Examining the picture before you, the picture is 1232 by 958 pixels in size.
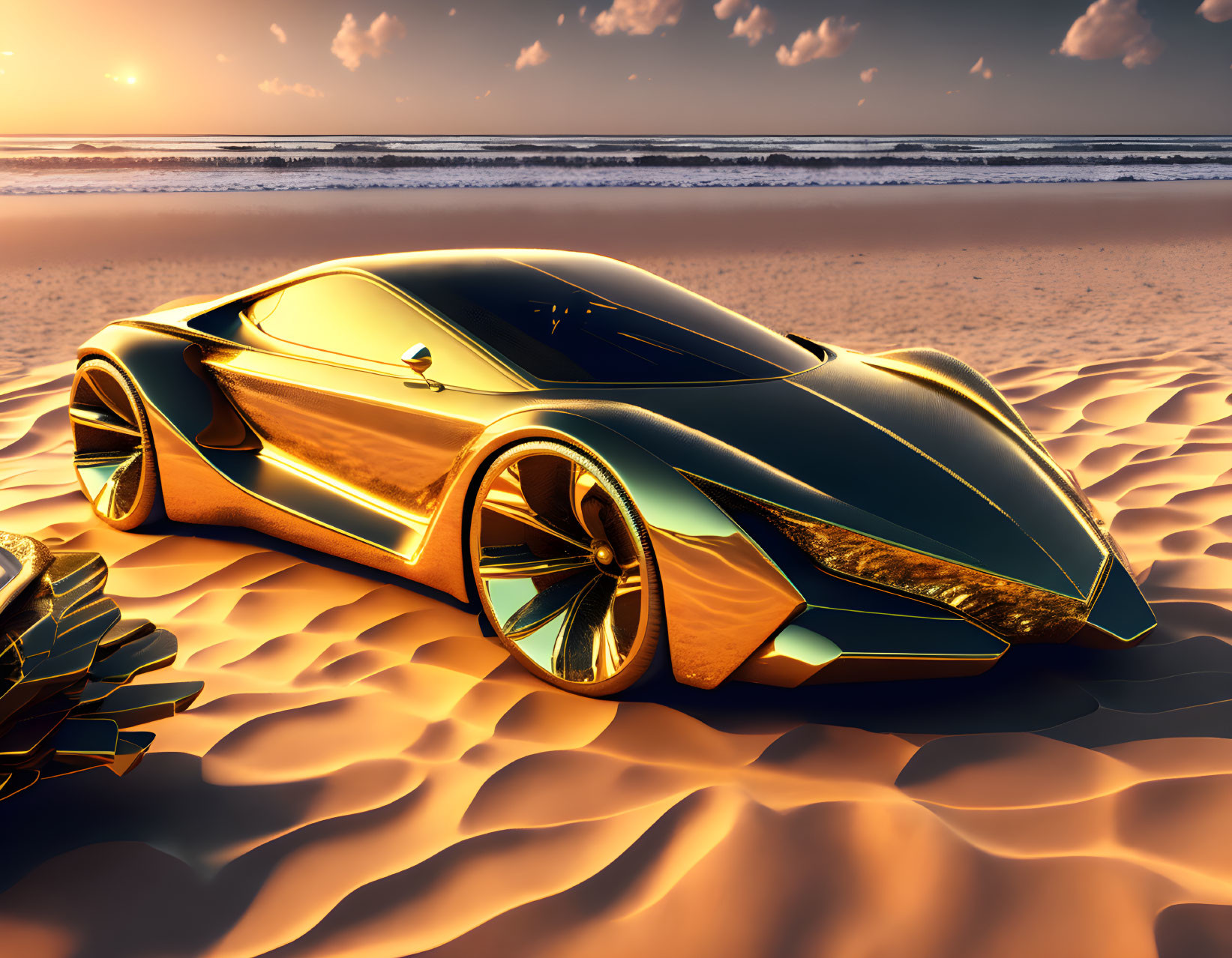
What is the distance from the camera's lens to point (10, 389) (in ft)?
19.4

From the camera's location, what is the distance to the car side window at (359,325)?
2965 millimetres

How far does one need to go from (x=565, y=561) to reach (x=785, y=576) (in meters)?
0.74

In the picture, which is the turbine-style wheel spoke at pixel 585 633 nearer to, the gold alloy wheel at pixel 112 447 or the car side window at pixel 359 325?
the car side window at pixel 359 325

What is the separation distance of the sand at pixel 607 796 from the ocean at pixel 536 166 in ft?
72.1

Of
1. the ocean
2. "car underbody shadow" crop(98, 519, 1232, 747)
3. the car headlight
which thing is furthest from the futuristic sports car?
the ocean

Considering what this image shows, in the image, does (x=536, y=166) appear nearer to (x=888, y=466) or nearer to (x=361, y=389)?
(x=361, y=389)

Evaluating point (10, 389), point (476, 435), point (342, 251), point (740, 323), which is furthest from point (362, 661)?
point (342, 251)

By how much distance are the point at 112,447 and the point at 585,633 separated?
2.67 meters

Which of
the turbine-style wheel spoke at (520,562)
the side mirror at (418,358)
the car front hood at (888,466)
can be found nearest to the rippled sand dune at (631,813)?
the turbine-style wheel spoke at (520,562)

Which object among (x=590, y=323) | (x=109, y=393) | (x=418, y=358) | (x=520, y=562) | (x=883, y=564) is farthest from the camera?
(x=109, y=393)

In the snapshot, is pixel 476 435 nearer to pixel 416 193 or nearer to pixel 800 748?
pixel 800 748

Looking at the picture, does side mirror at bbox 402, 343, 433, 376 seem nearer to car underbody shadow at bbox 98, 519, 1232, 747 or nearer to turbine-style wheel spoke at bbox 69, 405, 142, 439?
car underbody shadow at bbox 98, 519, 1232, 747

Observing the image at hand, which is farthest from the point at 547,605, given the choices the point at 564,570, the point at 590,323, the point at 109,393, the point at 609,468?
the point at 109,393

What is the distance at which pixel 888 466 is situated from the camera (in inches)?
101
